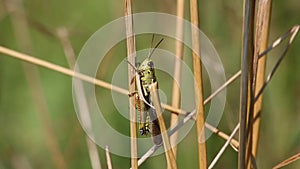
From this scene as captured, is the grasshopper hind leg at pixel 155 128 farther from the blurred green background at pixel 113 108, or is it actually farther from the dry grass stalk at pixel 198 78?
the blurred green background at pixel 113 108

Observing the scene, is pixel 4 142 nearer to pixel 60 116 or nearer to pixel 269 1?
pixel 60 116

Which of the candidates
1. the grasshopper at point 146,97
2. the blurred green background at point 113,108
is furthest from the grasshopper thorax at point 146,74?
the blurred green background at point 113,108

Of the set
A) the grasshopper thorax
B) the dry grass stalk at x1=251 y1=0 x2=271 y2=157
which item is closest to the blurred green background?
the dry grass stalk at x1=251 y1=0 x2=271 y2=157

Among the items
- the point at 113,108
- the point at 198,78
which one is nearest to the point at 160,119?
the point at 198,78

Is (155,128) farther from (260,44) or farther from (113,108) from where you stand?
(113,108)

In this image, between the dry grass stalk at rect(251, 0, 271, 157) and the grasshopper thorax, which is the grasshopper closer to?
the grasshopper thorax

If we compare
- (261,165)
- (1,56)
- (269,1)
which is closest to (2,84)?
(1,56)

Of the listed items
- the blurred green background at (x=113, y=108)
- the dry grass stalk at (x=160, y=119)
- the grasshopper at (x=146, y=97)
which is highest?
the blurred green background at (x=113, y=108)
